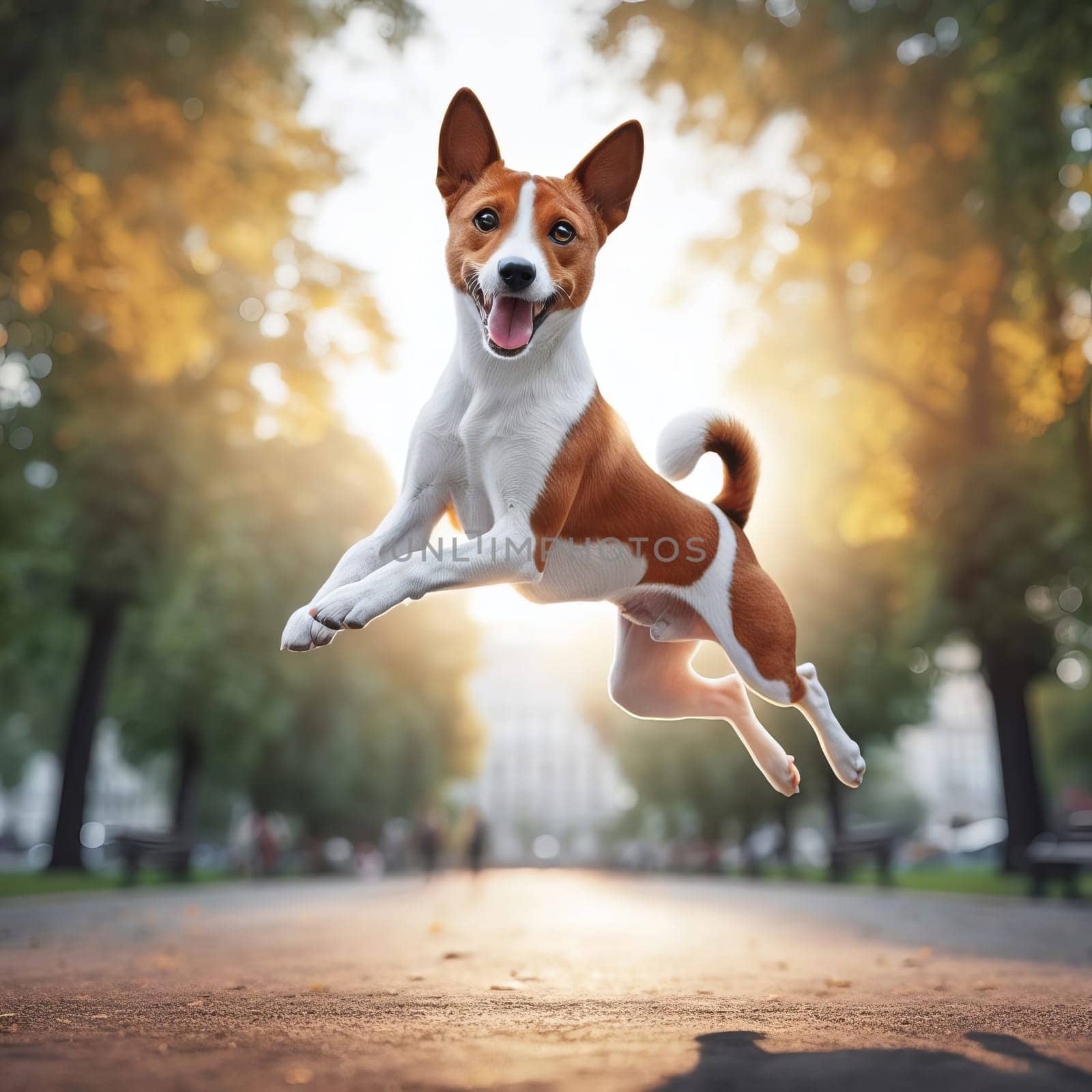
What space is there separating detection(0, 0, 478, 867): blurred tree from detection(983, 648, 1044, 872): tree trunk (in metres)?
11.9

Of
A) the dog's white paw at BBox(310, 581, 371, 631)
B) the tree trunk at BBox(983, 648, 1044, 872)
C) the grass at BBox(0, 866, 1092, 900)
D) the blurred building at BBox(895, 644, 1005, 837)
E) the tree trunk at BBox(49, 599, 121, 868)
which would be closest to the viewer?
the dog's white paw at BBox(310, 581, 371, 631)

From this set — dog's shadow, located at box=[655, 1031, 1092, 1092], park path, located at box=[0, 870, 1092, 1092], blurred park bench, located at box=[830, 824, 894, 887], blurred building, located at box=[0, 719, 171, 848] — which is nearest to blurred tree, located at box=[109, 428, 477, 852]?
park path, located at box=[0, 870, 1092, 1092]

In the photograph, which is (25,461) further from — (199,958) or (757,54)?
(757,54)

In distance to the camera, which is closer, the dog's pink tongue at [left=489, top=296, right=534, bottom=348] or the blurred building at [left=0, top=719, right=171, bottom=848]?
the dog's pink tongue at [left=489, top=296, right=534, bottom=348]

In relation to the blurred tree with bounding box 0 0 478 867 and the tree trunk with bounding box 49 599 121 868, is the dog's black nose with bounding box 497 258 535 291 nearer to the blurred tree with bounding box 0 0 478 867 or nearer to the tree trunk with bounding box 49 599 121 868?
the blurred tree with bounding box 0 0 478 867

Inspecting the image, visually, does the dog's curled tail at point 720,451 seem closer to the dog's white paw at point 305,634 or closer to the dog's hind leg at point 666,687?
the dog's hind leg at point 666,687

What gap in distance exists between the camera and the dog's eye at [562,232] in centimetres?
324

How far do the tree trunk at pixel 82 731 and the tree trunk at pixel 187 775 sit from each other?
159 inches

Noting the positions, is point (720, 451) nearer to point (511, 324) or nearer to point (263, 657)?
point (511, 324)

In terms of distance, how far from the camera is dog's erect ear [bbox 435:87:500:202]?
3396mm

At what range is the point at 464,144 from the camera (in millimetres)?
3441

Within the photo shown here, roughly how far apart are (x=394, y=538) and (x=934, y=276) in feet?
46.1

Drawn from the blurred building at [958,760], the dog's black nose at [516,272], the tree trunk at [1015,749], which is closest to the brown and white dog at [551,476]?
the dog's black nose at [516,272]

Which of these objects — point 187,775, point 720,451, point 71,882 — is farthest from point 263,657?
point 720,451
